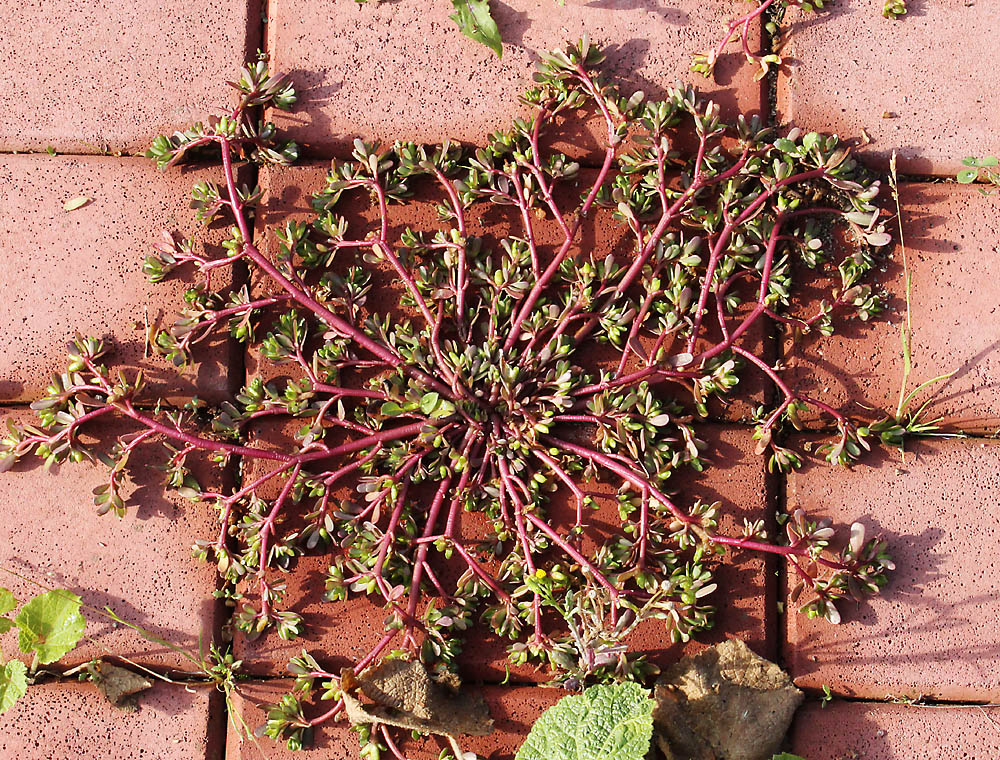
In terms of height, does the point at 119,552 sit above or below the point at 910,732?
above

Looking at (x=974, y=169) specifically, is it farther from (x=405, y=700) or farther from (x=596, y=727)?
(x=405, y=700)

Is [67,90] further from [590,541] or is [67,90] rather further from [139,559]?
[590,541]

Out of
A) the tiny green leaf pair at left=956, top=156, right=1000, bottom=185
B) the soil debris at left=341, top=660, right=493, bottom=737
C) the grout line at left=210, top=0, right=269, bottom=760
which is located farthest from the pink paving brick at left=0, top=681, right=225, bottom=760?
the tiny green leaf pair at left=956, top=156, right=1000, bottom=185

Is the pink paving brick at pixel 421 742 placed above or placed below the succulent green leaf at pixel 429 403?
below

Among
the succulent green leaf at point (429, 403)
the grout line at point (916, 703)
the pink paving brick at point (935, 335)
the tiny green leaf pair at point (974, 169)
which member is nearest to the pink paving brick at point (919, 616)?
the grout line at point (916, 703)

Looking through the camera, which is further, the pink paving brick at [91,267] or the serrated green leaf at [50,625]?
the pink paving brick at [91,267]

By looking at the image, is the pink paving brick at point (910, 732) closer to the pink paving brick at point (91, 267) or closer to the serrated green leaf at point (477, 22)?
the pink paving brick at point (91, 267)

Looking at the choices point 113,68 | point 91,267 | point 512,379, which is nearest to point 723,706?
point 512,379

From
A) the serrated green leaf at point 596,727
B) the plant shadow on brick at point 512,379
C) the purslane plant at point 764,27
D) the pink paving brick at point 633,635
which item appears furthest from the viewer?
the purslane plant at point 764,27
